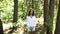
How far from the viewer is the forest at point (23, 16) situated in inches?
468

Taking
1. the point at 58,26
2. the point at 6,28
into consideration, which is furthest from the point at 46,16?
the point at 6,28

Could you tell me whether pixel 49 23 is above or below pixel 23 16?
above

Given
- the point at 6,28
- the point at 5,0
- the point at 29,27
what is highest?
the point at 5,0

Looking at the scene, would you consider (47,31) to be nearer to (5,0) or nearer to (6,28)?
(6,28)

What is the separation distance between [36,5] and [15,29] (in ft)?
26.2

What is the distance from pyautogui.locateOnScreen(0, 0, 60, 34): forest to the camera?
1188 cm

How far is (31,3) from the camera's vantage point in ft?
69.7

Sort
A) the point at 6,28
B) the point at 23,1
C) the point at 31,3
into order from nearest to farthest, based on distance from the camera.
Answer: the point at 6,28, the point at 31,3, the point at 23,1

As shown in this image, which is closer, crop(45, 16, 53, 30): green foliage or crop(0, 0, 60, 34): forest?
crop(45, 16, 53, 30): green foliage

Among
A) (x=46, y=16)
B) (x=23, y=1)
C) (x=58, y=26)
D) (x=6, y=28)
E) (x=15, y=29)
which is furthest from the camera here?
(x=23, y=1)

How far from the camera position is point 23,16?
19.0 m

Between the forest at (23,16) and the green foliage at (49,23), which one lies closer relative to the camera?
the green foliage at (49,23)

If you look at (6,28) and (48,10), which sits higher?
(48,10)

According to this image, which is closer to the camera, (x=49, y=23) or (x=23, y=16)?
(x=49, y=23)
